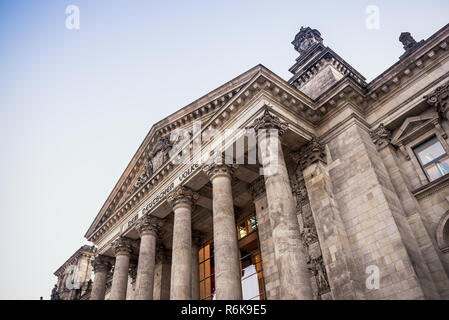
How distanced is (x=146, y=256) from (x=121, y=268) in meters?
3.06

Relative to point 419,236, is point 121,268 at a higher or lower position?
higher

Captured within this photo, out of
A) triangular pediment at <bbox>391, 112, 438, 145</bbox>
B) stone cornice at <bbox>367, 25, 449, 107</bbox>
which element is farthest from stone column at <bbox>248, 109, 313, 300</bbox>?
triangular pediment at <bbox>391, 112, 438, 145</bbox>

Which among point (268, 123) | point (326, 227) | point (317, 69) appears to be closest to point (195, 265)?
point (326, 227)

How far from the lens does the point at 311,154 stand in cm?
1555

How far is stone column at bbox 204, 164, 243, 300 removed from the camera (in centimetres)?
1316

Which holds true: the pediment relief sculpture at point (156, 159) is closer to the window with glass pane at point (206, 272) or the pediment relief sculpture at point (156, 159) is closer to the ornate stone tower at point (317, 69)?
the window with glass pane at point (206, 272)

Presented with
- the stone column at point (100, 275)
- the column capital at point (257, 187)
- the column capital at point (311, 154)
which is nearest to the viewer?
the column capital at point (311, 154)

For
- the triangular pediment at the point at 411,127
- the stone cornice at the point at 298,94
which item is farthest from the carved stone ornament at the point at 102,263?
the triangular pediment at the point at 411,127

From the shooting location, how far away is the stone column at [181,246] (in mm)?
15156

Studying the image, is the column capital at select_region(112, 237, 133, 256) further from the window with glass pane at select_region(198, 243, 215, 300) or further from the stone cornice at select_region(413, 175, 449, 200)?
the stone cornice at select_region(413, 175, 449, 200)

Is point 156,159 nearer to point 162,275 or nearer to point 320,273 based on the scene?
point 162,275

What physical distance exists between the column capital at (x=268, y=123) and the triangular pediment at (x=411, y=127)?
15.9ft

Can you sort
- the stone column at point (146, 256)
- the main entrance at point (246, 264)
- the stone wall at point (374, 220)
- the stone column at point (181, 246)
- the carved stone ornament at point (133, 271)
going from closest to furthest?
the stone wall at point (374, 220), the stone column at point (181, 246), the main entrance at point (246, 264), the stone column at point (146, 256), the carved stone ornament at point (133, 271)
